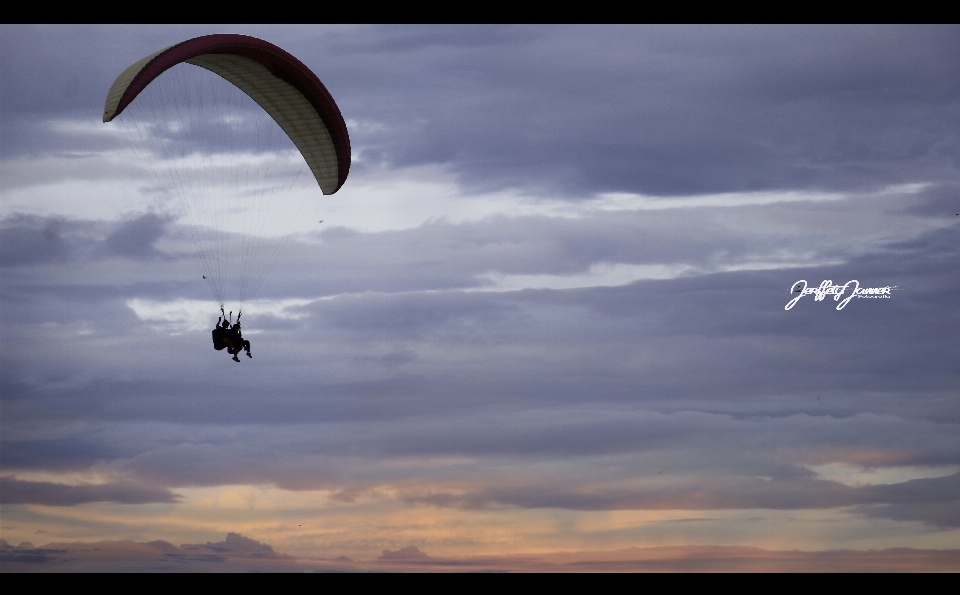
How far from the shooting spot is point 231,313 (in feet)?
154

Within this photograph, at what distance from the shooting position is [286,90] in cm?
4906

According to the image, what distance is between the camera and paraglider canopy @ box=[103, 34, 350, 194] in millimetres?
45312

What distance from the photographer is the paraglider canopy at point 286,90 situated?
45312 mm
